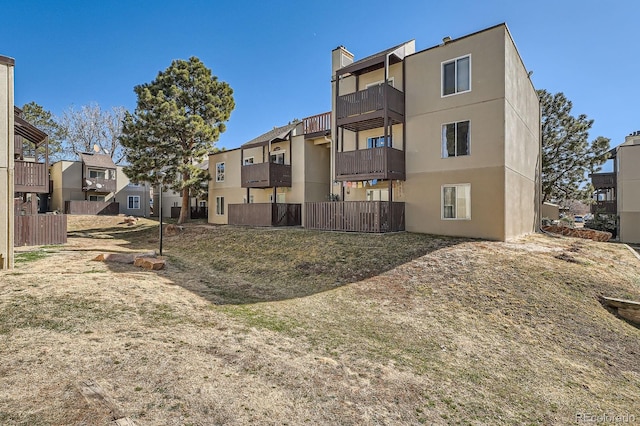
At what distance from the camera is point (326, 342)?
236 inches

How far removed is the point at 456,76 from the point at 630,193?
62.1ft

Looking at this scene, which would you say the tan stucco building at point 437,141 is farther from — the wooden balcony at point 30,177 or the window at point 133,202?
the window at point 133,202

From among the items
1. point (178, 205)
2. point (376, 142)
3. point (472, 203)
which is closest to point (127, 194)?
point (178, 205)

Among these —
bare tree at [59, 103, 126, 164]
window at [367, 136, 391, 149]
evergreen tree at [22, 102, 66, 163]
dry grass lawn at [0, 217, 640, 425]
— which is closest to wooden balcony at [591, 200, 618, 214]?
dry grass lawn at [0, 217, 640, 425]

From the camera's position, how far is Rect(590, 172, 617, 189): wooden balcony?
33.7 metres

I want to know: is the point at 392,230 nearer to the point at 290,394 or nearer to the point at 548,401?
the point at 548,401

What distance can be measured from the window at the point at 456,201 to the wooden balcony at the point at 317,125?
8908mm

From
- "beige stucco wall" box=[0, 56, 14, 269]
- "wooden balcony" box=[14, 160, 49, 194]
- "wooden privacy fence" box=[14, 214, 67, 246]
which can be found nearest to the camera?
"beige stucco wall" box=[0, 56, 14, 269]

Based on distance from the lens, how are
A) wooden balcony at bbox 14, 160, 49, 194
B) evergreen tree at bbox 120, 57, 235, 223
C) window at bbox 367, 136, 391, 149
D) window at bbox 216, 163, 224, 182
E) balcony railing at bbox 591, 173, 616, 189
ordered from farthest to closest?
balcony railing at bbox 591, 173, 616, 189, window at bbox 216, 163, 224, 182, evergreen tree at bbox 120, 57, 235, 223, window at bbox 367, 136, 391, 149, wooden balcony at bbox 14, 160, 49, 194

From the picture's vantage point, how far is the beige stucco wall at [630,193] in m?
23.6

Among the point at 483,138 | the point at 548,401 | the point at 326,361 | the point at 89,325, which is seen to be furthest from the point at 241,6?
the point at 548,401

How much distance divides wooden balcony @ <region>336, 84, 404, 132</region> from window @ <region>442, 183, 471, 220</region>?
13.6 ft

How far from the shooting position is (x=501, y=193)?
1347cm

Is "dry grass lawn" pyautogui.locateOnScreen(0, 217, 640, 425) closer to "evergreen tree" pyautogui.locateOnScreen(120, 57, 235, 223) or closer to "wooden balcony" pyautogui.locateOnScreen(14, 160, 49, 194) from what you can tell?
"wooden balcony" pyautogui.locateOnScreen(14, 160, 49, 194)
